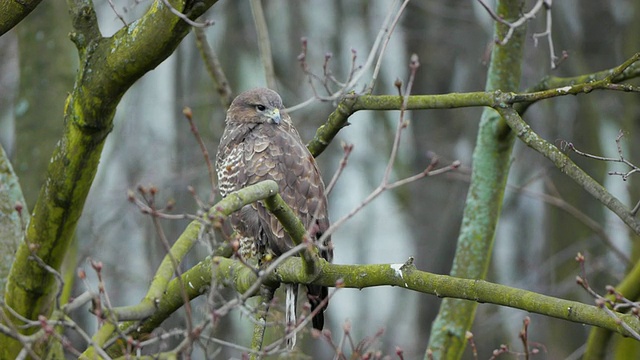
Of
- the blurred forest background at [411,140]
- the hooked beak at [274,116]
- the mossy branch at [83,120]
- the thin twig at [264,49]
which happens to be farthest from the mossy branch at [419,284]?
the blurred forest background at [411,140]

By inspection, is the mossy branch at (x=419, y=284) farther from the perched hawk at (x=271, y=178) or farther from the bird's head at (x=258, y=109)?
the bird's head at (x=258, y=109)

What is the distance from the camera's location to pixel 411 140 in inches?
496

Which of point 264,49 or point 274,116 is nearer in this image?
point 274,116

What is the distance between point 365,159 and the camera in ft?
41.5

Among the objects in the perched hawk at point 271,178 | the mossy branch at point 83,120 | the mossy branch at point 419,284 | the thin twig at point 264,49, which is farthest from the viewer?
the thin twig at point 264,49

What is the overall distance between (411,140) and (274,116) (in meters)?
6.89

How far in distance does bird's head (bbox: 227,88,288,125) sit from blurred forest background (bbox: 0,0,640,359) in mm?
2635

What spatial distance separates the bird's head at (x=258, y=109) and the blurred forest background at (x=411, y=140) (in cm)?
263

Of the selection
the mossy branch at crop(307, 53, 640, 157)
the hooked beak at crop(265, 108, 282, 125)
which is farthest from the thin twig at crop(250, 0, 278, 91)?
the mossy branch at crop(307, 53, 640, 157)

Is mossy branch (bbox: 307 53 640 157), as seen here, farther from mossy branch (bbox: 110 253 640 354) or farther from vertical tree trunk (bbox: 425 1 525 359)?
mossy branch (bbox: 110 253 640 354)

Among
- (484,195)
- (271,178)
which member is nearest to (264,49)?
(271,178)

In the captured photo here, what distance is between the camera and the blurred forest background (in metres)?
10.0

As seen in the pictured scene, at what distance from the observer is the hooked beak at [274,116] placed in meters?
5.84

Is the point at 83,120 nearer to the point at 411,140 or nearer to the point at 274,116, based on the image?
the point at 274,116
